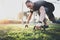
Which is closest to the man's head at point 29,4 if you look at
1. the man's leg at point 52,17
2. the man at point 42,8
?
the man at point 42,8

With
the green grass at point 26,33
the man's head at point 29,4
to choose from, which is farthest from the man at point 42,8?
the green grass at point 26,33

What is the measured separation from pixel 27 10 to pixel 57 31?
398mm

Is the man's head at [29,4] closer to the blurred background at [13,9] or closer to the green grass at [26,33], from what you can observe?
the blurred background at [13,9]

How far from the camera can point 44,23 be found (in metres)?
1.29

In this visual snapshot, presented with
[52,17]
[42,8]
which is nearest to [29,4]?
[42,8]

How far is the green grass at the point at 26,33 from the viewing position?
4.04ft

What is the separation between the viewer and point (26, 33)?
1.24 metres

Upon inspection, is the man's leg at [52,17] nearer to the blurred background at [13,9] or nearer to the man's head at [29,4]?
the blurred background at [13,9]

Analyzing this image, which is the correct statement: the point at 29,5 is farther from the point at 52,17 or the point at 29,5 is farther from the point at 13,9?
the point at 52,17

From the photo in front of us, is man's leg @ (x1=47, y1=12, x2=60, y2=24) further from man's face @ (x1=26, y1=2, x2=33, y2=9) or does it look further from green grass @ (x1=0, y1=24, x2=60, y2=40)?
man's face @ (x1=26, y1=2, x2=33, y2=9)

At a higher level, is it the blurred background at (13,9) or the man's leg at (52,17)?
the blurred background at (13,9)

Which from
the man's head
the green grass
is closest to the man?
the man's head

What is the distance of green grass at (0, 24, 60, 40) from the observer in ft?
4.04

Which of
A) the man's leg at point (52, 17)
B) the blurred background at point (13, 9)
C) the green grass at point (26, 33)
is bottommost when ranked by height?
the green grass at point (26, 33)
